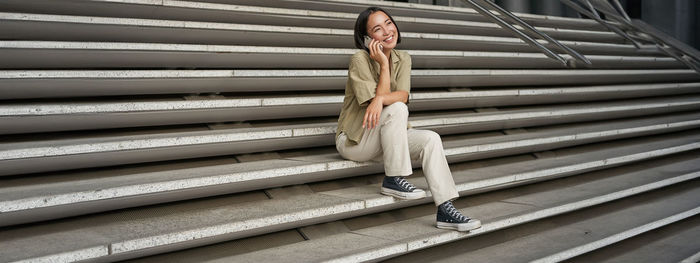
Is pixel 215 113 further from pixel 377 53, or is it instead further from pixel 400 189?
pixel 400 189

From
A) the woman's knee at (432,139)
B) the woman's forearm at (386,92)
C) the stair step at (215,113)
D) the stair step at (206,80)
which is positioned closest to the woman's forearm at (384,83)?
the woman's forearm at (386,92)

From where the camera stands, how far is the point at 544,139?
13.6 feet

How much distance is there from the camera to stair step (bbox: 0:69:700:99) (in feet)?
9.52

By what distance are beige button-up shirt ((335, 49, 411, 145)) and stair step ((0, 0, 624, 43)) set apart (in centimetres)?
139

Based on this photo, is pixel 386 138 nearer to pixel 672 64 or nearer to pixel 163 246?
pixel 163 246

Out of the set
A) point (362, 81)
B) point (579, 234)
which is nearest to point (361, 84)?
point (362, 81)

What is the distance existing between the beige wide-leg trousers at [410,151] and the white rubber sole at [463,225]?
0.34 feet

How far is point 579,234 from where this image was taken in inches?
135

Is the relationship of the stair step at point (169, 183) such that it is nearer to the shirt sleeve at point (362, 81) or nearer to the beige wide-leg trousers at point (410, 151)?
the beige wide-leg trousers at point (410, 151)

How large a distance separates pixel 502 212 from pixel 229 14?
1.99 meters

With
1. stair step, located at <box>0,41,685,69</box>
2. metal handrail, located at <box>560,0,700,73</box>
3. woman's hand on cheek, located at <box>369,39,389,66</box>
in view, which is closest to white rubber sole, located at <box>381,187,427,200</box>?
woman's hand on cheek, located at <box>369,39,389,66</box>

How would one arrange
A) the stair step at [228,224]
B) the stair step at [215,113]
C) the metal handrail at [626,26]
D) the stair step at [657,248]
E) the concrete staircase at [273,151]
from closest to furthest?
the stair step at [228,224] → the concrete staircase at [273,151] → the stair step at [215,113] → the stair step at [657,248] → the metal handrail at [626,26]

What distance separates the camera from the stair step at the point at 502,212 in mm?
2609

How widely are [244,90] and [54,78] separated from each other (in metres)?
0.92
